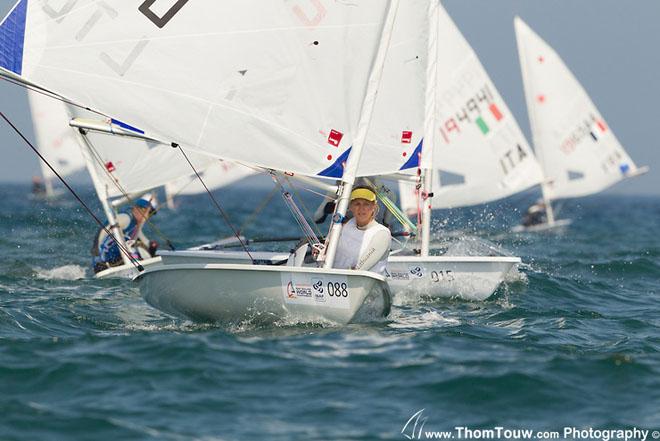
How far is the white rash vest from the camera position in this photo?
33.6 feet

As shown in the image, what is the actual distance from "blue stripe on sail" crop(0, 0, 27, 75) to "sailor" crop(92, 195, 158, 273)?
5.93 m

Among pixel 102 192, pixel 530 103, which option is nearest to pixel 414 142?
pixel 102 192

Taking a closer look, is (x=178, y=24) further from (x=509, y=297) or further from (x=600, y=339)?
(x=509, y=297)

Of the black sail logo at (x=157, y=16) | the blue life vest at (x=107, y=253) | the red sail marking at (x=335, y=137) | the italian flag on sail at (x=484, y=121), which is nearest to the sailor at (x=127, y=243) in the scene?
the blue life vest at (x=107, y=253)

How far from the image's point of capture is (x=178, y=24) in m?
9.79

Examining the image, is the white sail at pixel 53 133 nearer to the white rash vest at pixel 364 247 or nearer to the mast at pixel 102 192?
the mast at pixel 102 192

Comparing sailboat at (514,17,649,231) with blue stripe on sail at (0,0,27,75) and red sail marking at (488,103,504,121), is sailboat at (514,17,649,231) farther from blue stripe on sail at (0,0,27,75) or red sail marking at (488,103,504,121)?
blue stripe on sail at (0,0,27,75)

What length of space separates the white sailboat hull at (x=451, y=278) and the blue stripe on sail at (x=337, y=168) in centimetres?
333

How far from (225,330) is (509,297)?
504 cm

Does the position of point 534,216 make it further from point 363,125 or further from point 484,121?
point 363,125

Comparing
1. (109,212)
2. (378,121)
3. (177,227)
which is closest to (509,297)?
(378,121)

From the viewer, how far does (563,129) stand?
32.4 meters

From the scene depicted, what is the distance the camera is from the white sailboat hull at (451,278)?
13.4 metres

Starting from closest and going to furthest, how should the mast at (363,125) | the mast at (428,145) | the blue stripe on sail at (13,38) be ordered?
1. the blue stripe on sail at (13,38)
2. the mast at (363,125)
3. the mast at (428,145)
